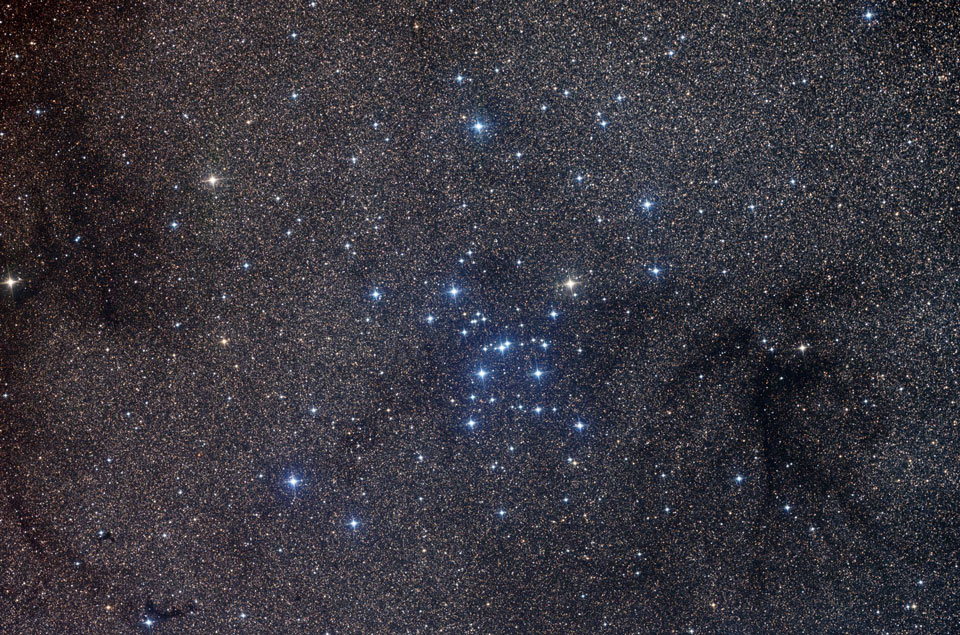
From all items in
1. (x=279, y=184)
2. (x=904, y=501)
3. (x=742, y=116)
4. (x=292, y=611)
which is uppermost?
(x=742, y=116)

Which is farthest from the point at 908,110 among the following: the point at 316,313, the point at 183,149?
the point at 183,149

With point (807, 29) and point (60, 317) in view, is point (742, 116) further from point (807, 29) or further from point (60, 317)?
point (60, 317)

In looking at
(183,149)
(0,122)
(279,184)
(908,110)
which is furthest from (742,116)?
(0,122)

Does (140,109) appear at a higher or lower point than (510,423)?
higher

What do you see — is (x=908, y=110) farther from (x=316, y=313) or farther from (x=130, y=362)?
(x=130, y=362)

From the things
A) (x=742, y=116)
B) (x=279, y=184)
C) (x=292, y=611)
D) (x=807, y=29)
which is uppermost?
(x=807, y=29)

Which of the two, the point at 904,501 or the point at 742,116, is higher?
the point at 742,116
